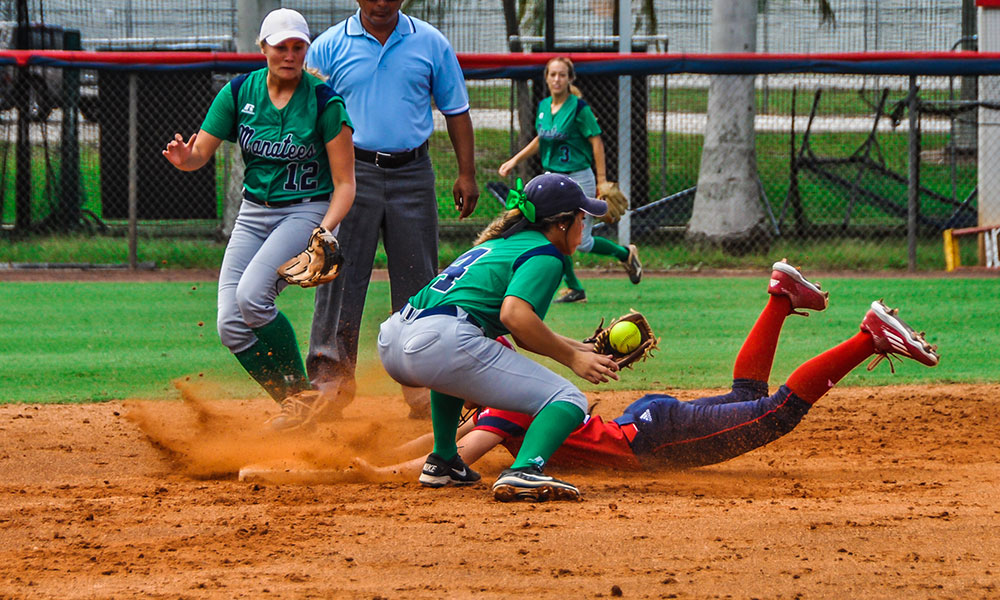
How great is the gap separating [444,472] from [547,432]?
474 millimetres

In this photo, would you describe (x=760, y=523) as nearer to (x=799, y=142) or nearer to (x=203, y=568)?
(x=203, y=568)

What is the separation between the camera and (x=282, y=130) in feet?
16.5

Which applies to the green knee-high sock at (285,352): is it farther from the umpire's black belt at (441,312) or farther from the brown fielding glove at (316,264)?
the umpire's black belt at (441,312)

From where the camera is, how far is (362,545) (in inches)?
136

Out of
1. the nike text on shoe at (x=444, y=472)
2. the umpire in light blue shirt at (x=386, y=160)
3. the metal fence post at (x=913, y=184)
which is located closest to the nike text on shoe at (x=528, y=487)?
the nike text on shoe at (x=444, y=472)

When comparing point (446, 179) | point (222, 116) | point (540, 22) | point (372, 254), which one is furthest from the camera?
point (540, 22)

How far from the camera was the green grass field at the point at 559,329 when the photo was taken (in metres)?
6.78

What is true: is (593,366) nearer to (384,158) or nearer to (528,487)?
(528,487)

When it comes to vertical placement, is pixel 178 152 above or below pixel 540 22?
below

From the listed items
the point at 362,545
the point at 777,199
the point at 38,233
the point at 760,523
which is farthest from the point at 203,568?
the point at 777,199

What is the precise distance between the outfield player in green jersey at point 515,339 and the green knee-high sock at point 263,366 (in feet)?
3.34

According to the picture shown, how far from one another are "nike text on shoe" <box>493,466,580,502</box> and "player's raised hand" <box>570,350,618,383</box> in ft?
1.27

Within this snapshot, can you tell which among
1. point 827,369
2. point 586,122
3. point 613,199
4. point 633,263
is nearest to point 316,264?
point 827,369

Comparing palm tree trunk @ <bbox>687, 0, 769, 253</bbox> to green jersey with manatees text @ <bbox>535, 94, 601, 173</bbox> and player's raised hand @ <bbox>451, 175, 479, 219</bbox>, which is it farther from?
player's raised hand @ <bbox>451, 175, 479, 219</bbox>
